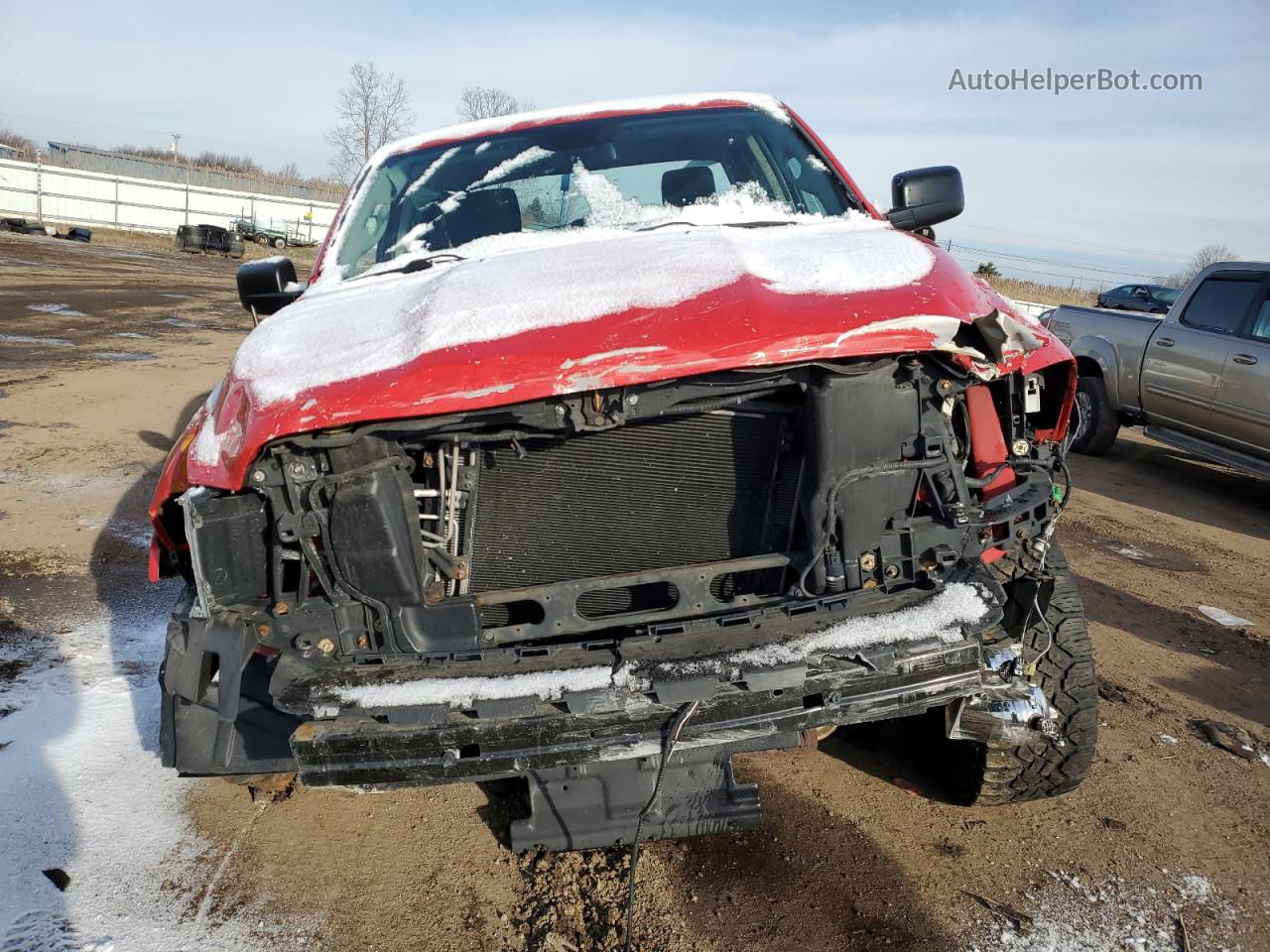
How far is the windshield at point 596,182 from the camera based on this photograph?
10.9ft

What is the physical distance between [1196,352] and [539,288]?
20.0 feet

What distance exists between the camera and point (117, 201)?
36281 mm

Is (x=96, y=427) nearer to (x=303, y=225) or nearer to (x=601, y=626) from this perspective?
(x=601, y=626)

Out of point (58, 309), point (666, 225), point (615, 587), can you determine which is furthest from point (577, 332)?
point (58, 309)

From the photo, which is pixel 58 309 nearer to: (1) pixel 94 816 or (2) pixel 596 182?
(2) pixel 596 182

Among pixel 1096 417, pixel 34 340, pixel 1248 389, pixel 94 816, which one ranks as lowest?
pixel 94 816

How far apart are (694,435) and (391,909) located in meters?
1.47

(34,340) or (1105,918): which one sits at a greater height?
(34,340)

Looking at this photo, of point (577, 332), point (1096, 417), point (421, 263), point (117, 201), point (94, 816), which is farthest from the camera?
point (117, 201)

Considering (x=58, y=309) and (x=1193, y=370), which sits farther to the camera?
(x=58, y=309)

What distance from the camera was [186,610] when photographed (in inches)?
88.4

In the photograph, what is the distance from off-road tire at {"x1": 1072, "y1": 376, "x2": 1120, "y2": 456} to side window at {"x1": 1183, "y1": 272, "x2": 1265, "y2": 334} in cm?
89

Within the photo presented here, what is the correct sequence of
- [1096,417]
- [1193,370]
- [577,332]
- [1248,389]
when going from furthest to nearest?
1. [1096,417]
2. [1193,370]
3. [1248,389]
4. [577,332]

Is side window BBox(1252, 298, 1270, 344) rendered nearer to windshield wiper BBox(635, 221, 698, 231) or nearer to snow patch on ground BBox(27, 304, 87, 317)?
windshield wiper BBox(635, 221, 698, 231)
